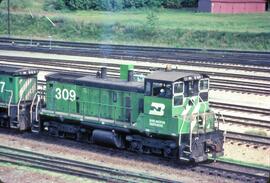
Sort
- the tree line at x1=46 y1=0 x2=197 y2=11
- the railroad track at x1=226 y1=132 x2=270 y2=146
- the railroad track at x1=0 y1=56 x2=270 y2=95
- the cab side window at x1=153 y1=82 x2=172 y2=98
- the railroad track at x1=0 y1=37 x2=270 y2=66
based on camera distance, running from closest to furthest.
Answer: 1. the cab side window at x1=153 y1=82 x2=172 y2=98
2. the railroad track at x1=226 y1=132 x2=270 y2=146
3. the railroad track at x1=0 y1=56 x2=270 y2=95
4. the railroad track at x1=0 y1=37 x2=270 y2=66
5. the tree line at x1=46 y1=0 x2=197 y2=11

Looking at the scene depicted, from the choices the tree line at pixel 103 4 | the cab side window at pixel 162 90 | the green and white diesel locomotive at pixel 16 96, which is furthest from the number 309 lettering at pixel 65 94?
the tree line at pixel 103 4

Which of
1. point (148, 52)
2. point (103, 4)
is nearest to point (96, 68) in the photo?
point (148, 52)

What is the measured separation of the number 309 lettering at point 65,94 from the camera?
20661 millimetres

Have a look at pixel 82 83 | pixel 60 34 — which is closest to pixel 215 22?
pixel 60 34

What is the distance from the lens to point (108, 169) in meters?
17.3

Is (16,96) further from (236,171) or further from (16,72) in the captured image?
(236,171)

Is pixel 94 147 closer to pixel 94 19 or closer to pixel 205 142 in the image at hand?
pixel 205 142

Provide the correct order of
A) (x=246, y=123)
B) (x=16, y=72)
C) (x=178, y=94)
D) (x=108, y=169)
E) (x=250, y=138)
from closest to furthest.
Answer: (x=108, y=169)
(x=178, y=94)
(x=250, y=138)
(x=16, y=72)
(x=246, y=123)

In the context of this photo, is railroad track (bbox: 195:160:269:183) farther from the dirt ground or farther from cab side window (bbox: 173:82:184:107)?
cab side window (bbox: 173:82:184:107)

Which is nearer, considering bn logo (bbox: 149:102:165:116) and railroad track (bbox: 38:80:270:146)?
bn logo (bbox: 149:102:165:116)

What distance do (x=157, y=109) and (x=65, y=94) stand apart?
14.0 ft

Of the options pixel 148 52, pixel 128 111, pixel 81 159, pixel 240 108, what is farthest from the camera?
pixel 148 52

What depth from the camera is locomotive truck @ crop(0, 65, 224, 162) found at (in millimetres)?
17844

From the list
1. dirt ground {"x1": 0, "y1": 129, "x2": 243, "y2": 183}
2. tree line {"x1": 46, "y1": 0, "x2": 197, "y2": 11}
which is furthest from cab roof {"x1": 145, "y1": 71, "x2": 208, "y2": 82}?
tree line {"x1": 46, "y1": 0, "x2": 197, "y2": 11}
